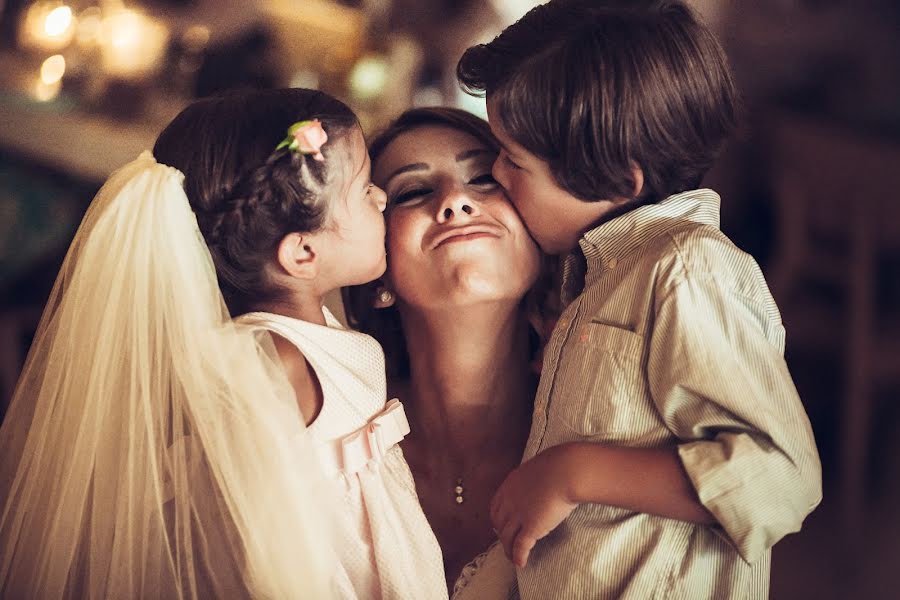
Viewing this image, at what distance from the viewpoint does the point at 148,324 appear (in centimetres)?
108

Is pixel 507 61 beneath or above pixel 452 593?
above

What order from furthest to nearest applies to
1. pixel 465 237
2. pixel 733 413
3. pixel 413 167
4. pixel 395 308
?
pixel 395 308, pixel 413 167, pixel 465 237, pixel 733 413

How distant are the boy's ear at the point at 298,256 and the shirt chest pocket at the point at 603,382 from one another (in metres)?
0.42

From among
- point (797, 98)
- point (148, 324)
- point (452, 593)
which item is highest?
point (797, 98)

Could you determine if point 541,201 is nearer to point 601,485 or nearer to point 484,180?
point 484,180

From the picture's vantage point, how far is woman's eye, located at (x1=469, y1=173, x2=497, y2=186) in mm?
1443

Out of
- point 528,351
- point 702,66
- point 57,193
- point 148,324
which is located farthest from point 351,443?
point 57,193

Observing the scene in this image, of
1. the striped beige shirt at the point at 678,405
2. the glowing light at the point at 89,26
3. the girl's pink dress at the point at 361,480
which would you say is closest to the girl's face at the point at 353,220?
the girl's pink dress at the point at 361,480

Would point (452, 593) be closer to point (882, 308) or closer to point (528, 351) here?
point (528, 351)

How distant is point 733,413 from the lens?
101 centimetres

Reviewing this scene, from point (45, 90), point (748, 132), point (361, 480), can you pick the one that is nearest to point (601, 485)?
point (361, 480)

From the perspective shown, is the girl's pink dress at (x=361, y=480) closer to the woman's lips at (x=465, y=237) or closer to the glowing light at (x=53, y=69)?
the woman's lips at (x=465, y=237)

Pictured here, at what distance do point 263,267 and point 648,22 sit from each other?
0.68m

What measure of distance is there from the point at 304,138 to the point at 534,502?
23.5 inches
